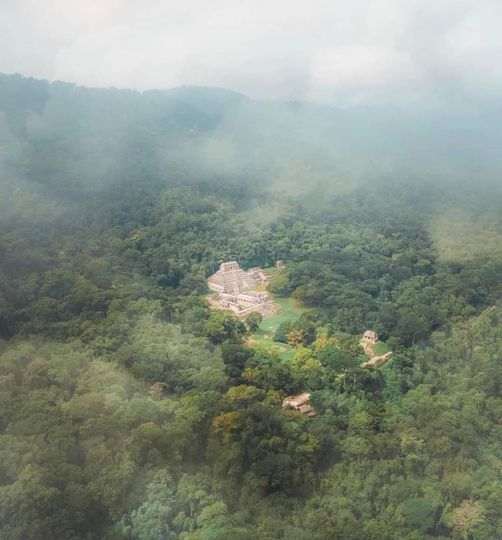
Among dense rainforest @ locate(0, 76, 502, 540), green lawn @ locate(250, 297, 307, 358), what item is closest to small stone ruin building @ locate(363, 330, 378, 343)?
dense rainforest @ locate(0, 76, 502, 540)

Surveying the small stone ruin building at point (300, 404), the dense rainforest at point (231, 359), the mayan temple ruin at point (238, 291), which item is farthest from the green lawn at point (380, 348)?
the mayan temple ruin at point (238, 291)

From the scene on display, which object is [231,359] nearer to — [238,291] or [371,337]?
[371,337]

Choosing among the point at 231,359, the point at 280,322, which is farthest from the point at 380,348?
the point at 231,359

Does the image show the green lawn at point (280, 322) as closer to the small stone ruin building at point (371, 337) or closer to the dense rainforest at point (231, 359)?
the dense rainforest at point (231, 359)

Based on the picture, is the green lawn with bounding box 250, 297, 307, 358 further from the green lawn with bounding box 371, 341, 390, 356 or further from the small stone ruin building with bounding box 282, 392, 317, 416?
the small stone ruin building with bounding box 282, 392, 317, 416

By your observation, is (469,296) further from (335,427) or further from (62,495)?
(62,495)
